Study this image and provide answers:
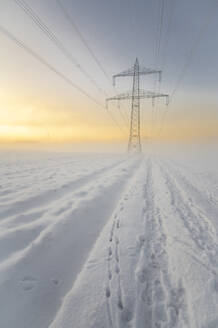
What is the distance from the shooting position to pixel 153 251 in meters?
3.53

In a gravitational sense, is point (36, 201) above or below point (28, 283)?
above

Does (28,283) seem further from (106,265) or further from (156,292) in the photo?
(156,292)

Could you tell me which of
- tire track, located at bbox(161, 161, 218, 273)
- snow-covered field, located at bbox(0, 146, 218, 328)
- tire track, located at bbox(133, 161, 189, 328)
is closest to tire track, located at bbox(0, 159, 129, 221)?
snow-covered field, located at bbox(0, 146, 218, 328)

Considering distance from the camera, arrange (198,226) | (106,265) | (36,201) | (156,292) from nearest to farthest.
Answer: (156,292) → (106,265) → (198,226) → (36,201)

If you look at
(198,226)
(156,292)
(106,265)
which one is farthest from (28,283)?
(198,226)

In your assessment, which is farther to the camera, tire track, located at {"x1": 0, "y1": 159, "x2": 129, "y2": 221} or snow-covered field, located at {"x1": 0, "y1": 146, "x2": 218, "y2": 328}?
tire track, located at {"x1": 0, "y1": 159, "x2": 129, "y2": 221}

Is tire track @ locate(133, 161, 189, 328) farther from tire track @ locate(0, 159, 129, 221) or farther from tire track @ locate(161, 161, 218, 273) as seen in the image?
tire track @ locate(0, 159, 129, 221)

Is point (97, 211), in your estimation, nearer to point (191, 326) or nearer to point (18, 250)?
point (18, 250)

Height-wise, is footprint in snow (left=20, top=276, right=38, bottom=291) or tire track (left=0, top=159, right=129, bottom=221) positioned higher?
tire track (left=0, top=159, right=129, bottom=221)

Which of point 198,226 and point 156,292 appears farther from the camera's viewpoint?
point 198,226

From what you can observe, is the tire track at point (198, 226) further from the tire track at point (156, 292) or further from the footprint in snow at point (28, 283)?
the footprint in snow at point (28, 283)

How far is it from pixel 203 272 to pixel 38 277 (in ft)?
8.69

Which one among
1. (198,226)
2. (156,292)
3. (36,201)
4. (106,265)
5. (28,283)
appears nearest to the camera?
(156,292)

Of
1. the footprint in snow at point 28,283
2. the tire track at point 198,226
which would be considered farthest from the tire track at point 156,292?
the footprint in snow at point 28,283
